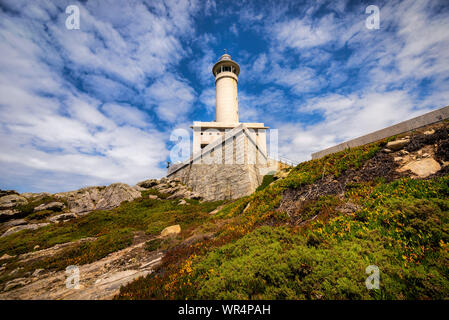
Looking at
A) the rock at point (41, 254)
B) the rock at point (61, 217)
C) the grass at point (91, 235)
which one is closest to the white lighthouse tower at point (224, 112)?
the grass at point (91, 235)

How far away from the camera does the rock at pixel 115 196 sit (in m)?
24.5

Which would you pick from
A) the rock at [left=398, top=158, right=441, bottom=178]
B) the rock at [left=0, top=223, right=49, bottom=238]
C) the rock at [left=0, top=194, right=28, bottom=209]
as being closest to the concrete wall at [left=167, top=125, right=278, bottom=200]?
the rock at [left=398, top=158, right=441, bottom=178]

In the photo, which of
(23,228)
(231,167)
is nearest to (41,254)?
(23,228)

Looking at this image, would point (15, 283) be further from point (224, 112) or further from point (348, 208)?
point (224, 112)

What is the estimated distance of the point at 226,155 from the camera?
82.9 ft

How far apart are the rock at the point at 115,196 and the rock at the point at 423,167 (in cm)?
2928

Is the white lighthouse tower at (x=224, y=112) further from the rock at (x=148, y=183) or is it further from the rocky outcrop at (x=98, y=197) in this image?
the rocky outcrop at (x=98, y=197)

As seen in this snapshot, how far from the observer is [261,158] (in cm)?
2864

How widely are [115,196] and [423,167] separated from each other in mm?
31349

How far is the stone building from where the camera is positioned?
23266mm

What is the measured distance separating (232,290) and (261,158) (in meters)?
25.7

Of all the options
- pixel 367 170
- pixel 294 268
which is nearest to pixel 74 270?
pixel 294 268

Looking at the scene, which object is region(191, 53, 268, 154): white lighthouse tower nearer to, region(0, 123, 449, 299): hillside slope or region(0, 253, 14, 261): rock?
region(0, 123, 449, 299): hillside slope
